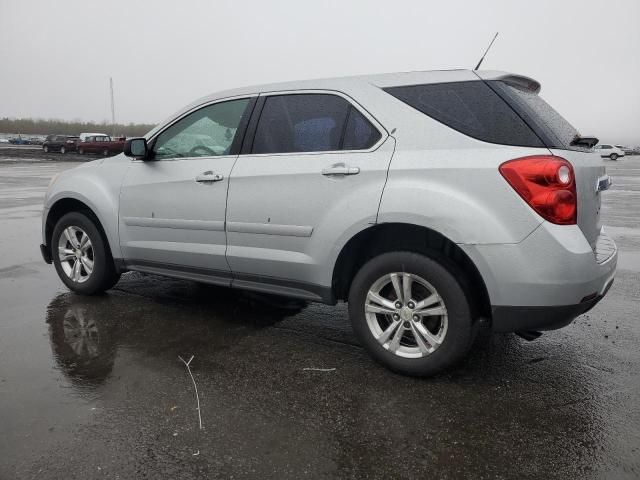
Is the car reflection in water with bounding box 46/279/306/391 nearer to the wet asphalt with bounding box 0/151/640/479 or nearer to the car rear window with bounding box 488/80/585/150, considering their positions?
the wet asphalt with bounding box 0/151/640/479

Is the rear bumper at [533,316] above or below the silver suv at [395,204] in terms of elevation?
below

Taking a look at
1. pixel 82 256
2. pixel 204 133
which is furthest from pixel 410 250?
pixel 82 256

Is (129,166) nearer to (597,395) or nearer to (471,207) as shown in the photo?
(471,207)

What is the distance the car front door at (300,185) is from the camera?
10.8 feet

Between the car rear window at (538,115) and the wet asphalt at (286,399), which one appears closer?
the wet asphalt at (286,399)

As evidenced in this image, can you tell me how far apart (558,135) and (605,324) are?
1991 mm

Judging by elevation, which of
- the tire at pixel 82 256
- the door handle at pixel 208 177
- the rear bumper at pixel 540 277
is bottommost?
the tire at pixel 82 256

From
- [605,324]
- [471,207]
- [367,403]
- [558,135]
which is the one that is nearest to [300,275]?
[367,403]

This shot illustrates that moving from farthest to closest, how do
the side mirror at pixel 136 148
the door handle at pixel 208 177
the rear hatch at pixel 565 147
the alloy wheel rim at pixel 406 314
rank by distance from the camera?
the side mirror at pixel 136 148 → the door handle at pixel 208 177 → the alloy wheel rim at pixel 406 314 → the rear hatch at pixel 565 147

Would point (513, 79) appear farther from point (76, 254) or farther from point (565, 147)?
point (76, 254)

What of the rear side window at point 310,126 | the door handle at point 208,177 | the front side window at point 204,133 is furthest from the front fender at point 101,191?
the rear side window at point 310,126

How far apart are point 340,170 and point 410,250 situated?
673 mm

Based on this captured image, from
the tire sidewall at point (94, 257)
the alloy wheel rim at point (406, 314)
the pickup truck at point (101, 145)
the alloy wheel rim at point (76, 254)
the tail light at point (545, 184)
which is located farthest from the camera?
the pickup truck at point (101, 145)

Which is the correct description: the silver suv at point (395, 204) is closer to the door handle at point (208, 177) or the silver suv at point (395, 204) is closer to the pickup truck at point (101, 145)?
the door handle at point (208, 177)
